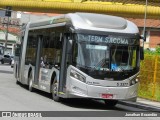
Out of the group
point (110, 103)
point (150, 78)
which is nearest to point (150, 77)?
point (150, 78)

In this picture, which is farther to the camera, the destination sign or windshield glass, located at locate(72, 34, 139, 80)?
the destination sign

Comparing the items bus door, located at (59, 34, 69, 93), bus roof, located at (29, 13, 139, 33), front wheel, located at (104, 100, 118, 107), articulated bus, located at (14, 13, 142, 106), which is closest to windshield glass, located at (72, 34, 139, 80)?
articulated bus, located at (14, 13, 142, 106)

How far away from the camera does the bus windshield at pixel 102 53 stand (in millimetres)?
15898

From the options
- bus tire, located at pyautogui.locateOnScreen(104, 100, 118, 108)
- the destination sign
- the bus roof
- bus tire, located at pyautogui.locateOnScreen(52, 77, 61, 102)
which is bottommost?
bus tire, located at pyautogui.locateOnScreen(104, 100, 118, 108)

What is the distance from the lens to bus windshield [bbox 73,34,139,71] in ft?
52.2

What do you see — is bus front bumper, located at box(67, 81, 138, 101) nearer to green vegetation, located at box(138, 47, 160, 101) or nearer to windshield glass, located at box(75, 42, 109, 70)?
windshield glass, located at box(75, 42, 109, 70)

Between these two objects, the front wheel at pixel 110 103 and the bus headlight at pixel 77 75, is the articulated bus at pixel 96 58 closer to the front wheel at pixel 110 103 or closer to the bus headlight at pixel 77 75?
the bus headlight at pixel 77 75

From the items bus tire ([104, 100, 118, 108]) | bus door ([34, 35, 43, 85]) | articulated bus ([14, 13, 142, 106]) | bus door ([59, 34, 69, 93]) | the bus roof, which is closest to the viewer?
articulated bus ([14, 13, 142, 106])

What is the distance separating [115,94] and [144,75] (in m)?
7.25

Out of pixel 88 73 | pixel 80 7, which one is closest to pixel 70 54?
pixel 88 73

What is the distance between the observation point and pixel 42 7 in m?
36.6

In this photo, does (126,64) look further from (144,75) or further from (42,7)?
(42,7)

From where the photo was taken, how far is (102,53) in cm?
1602

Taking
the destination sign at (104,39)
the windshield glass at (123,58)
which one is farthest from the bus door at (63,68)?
the windshield glass at (123,58)
